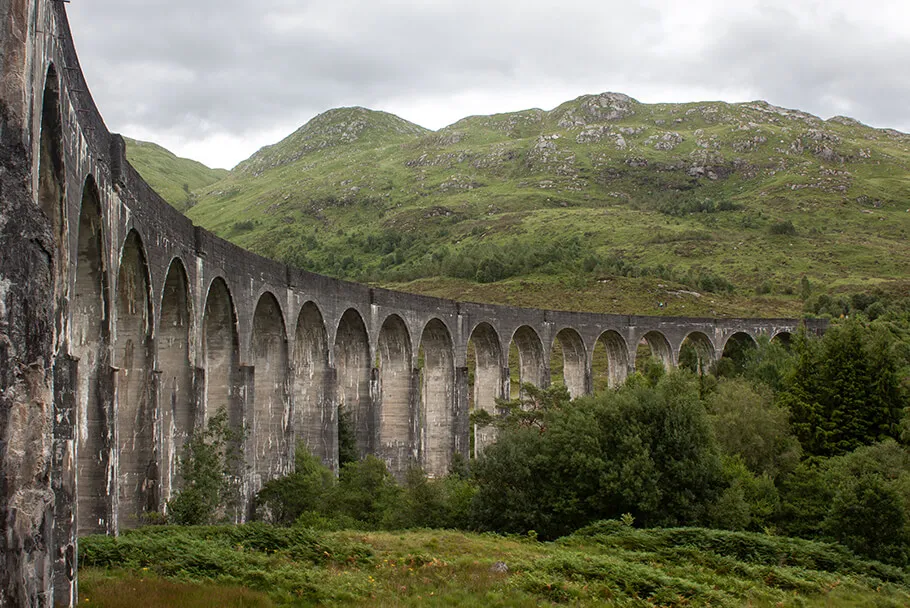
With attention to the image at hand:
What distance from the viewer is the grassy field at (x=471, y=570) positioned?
38.1ft

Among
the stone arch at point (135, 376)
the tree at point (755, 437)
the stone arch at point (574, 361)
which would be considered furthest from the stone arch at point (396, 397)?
the stone arch at point (135, 376)

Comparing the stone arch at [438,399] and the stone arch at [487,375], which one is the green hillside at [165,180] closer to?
the stone arch at [487,375]

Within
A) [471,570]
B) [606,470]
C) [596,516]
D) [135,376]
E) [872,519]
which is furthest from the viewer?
[596,516]

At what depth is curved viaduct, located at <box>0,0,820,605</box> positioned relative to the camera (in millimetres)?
6316

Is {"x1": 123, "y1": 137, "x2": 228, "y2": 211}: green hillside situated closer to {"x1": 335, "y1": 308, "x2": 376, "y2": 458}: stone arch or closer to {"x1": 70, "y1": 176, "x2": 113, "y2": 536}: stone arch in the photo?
{"x1": 335, "y1": 308, "x2": 376, "y2": 458}: stone arch

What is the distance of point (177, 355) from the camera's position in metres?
18.6

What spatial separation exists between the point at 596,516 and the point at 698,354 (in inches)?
1461

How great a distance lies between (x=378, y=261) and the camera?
10431 centimetres

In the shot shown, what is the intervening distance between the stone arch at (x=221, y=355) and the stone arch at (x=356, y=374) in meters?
8.31

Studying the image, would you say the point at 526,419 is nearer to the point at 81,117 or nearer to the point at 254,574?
the point at 254,574

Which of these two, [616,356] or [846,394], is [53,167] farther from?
[616,356]

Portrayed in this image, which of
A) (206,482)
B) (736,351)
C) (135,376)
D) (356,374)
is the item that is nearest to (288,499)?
(206,482)

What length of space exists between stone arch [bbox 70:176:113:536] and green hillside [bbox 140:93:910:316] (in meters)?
57.6

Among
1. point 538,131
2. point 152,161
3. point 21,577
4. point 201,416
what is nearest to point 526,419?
point 201,416
